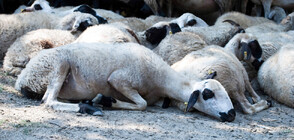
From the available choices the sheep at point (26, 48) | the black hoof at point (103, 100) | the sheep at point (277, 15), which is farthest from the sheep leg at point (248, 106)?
the sheep at point (277, 15)

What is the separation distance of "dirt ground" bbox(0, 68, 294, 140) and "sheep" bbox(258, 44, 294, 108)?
61 centimetres

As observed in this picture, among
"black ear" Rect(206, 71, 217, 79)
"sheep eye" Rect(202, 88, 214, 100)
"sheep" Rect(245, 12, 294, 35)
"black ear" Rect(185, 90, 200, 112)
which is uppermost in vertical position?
"sheep" Rect(245, 12, 294, 35)

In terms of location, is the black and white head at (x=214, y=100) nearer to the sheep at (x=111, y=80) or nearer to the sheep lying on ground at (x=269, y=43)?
the sheep at (x=111, y=80)

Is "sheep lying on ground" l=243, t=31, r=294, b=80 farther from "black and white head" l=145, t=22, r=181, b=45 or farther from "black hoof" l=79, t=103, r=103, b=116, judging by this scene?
"black hoof" l=79, t=103, r=103, b=116

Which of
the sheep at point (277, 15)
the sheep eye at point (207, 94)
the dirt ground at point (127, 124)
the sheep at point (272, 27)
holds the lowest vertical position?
the dirt ground at point (127, 124)

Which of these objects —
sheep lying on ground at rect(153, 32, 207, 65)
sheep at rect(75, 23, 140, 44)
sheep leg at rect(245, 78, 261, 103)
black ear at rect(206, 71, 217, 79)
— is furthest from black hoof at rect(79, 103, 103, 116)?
sheep leg at rect(245, 78, 261, 103)

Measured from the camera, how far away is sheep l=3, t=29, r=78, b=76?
7551 mm

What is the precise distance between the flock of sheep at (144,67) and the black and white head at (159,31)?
18 millimetres

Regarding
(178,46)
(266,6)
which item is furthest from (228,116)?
(266,6)

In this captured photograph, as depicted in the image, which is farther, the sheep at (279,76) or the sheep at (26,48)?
the sheep at (26,48)

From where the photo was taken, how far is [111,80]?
615 centimetres

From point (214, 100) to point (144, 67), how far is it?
3.28 ft

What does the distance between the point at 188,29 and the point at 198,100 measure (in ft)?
9.72

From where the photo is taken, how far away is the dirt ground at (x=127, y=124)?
4.88m
